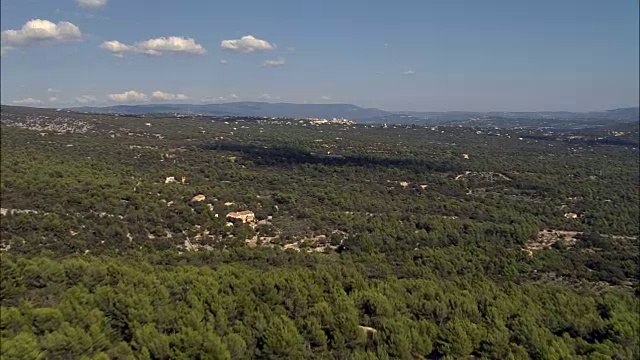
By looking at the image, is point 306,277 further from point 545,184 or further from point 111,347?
point 545,184

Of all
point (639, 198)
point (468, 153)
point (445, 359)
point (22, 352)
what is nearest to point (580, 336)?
point (445, 359)

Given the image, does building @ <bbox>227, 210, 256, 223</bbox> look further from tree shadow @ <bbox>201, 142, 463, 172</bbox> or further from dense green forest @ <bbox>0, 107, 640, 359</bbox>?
tree shadow @ <bbox>201, 142, 463, 172</bbox>

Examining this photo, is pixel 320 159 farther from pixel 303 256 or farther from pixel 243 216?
pixel 303 256

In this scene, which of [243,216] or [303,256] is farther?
[243,216]

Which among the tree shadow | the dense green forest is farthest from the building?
the tree shadow

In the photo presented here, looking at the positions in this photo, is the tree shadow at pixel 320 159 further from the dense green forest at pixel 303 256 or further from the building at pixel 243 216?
the building at pixel 243 216

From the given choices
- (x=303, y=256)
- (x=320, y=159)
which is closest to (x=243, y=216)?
(x=303, y=256)

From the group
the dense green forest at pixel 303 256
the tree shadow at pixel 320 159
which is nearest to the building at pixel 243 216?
the dense green forest at pixel 303 256
